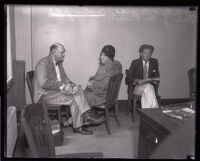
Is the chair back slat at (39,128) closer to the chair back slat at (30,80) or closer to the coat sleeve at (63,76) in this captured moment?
the chair back slat at (30,80)

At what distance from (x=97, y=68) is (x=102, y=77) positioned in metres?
0.27

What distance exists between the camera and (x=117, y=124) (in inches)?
102

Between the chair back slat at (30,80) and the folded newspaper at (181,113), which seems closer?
the folded newspaper at (181,113)

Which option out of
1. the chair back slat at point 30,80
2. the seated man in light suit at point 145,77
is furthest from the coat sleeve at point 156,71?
the chair back slat at point 30,80

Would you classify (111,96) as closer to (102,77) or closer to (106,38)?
(102,77)

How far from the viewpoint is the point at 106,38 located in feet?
9.12

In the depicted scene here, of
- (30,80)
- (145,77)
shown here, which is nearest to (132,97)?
(145,77)

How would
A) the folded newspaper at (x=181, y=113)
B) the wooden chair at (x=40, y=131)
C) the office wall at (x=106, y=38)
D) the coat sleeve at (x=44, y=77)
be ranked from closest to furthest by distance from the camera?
the wooden chair at (x=40, y=131), the folded newspaper at (x=181, y=113), the coat sleeve at (x=44, y=77), the office wall at (x=106, y=38)

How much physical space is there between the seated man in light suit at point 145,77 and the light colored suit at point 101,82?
0.21m

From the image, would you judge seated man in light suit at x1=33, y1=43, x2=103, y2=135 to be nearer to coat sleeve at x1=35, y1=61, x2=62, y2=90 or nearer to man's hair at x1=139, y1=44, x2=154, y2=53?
coat sleeve at x1=35, y1=61, x2=62, y2=90

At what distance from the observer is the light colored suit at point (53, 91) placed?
91.9 inches
